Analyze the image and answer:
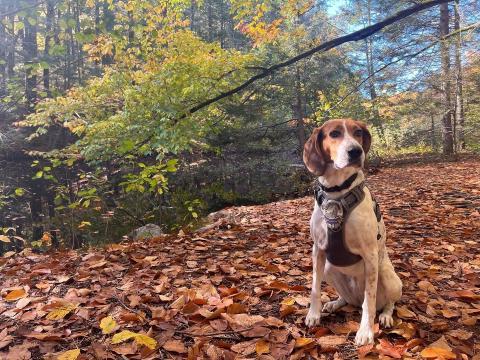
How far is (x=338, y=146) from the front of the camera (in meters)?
2.53

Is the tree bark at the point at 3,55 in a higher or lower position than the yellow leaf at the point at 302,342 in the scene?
higher

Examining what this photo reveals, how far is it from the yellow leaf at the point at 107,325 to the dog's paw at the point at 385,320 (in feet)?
5.96

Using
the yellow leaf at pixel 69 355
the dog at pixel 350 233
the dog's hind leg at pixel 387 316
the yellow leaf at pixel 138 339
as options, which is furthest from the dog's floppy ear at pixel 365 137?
the yellow leaf at pixel 69 355

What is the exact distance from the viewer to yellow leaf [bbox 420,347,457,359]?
86.8 inches

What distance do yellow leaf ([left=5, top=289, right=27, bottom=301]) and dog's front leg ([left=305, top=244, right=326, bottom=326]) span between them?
2.34 meters

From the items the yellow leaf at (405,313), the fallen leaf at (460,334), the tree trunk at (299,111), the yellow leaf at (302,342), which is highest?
the tree trunk at (299,111)

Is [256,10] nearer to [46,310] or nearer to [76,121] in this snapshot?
[76,121]

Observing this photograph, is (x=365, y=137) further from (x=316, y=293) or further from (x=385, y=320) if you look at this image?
(x=385, y=320)

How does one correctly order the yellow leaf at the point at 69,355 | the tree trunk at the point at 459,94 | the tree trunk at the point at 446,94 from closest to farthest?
the yellow leaf at the point at 69,355 → the tree trunk at the point at 459,94 → the tree trunk at the point at 446,94

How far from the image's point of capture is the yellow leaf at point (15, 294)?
123 inches

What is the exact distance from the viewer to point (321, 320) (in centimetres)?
277

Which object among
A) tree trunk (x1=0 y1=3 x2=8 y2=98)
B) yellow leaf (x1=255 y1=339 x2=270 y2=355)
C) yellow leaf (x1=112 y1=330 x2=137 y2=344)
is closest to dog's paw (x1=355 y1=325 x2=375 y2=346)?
yellow leaf (x1=255 y1=339 x2=270 y2=355)

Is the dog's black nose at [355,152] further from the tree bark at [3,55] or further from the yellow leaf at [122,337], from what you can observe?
the tree bark at [3,55]

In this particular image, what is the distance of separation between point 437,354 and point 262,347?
1.02 m
